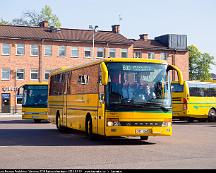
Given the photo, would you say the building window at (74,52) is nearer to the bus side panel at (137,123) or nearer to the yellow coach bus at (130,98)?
the yellow coach bus at (130,98)

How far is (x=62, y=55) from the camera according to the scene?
72438mm

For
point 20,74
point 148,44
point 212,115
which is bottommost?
point 212,115

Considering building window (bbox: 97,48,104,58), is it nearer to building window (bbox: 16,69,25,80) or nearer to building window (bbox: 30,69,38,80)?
building window (bbox: 30,69,38,80)

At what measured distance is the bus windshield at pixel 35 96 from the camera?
3634 cm

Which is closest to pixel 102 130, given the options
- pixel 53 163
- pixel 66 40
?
pixel 53 163

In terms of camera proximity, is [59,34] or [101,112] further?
[59,34]

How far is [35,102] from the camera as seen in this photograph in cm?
3641

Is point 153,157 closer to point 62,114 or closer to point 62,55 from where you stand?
point 62,114

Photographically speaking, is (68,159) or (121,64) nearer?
(68,159)

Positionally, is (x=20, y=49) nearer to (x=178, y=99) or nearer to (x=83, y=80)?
(x=178, y=99)

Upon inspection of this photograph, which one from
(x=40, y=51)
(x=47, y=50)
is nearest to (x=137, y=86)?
(x=40, y=51)

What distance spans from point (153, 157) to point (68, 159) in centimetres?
222

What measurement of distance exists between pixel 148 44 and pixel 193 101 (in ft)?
167

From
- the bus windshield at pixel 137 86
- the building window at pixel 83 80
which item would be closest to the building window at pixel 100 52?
the building window at pixel 83 80
